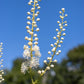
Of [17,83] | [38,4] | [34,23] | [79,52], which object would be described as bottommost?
[34,23]

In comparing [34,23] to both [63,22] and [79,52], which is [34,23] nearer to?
[63,22]

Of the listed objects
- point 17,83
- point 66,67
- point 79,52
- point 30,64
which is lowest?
point 30,64

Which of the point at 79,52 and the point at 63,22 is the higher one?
the point at 79,52

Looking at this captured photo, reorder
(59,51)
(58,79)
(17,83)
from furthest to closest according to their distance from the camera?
(58,79), (17,83), (59,51)

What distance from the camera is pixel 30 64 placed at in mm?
4742

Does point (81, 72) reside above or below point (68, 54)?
below

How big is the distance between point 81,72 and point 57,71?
7.20m

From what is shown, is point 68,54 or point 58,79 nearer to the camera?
point 58,79

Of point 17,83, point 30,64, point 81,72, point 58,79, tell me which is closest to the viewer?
point 30,64

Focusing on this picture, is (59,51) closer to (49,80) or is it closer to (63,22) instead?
(63,22)

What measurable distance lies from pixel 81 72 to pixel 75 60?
905cm

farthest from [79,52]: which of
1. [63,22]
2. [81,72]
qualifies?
[63,22]

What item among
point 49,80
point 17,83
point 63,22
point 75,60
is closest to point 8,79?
point 17,83

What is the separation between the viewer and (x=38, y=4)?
16.4 feet
